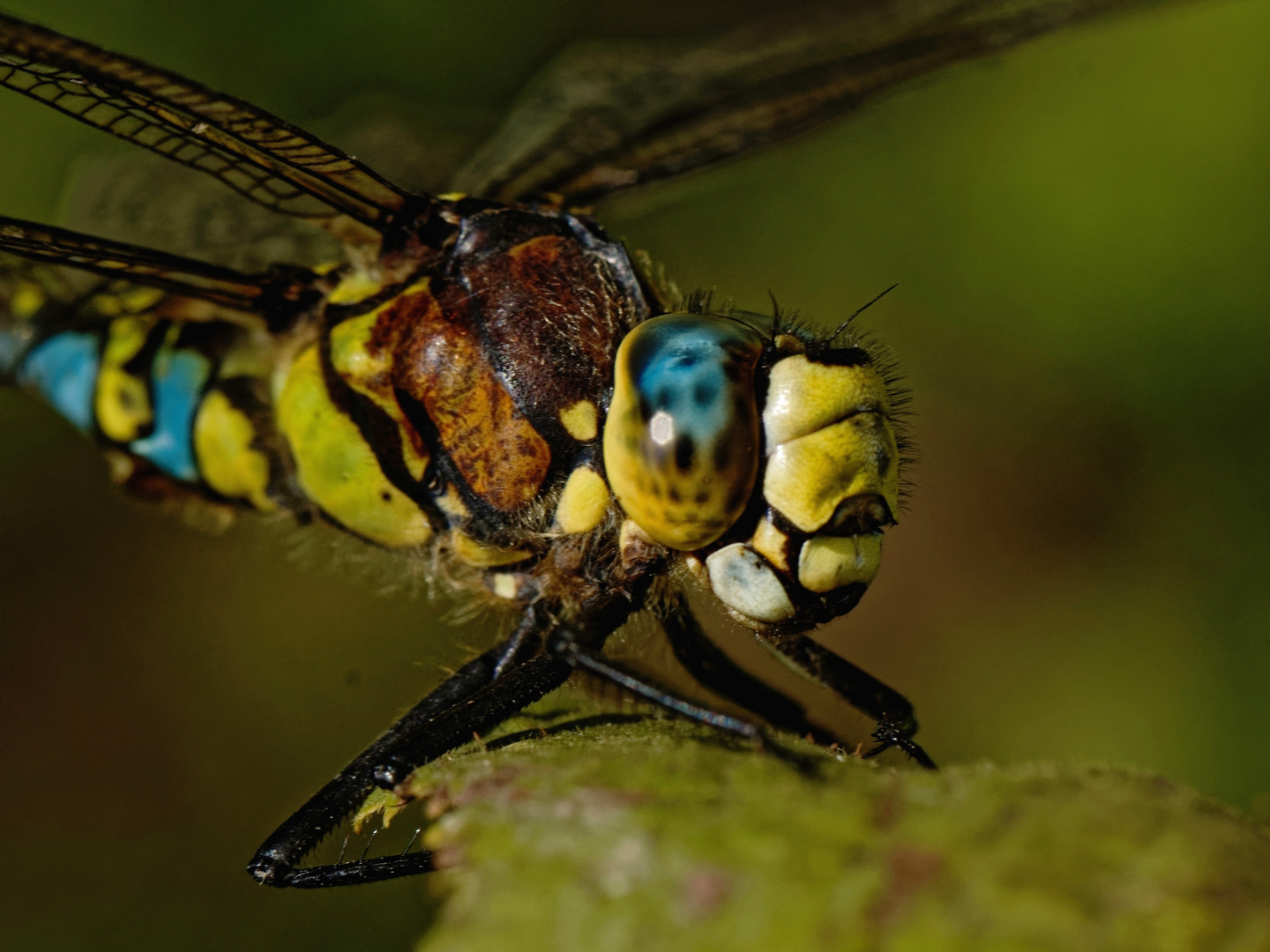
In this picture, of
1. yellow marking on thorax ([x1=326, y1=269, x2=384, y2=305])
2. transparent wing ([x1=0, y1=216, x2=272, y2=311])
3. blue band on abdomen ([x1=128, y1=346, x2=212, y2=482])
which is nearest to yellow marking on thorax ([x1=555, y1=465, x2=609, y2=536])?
yellow marking on thorax ([x1=326, y1=269, x2=384, y2=305])

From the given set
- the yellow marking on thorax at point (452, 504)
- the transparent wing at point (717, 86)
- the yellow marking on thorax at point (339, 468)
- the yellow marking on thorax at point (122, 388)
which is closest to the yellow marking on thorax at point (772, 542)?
the yellow marking on thorax at point (452, 504)

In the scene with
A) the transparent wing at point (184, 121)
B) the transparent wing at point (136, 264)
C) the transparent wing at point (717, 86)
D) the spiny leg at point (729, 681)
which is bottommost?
the spiny leg at point (729, 681)

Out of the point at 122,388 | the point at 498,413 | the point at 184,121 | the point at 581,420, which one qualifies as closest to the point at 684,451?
the point at 581,420

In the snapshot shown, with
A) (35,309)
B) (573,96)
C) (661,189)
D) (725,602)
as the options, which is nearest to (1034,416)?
(661,189)

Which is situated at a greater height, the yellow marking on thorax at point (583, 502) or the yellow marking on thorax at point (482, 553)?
the yellow marking on thorax at point (583, 502)

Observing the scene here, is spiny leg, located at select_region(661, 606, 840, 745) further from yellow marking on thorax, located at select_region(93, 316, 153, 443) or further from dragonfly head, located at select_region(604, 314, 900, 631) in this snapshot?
yellow marking on thorax, located at select_region(93, 316, 153, 443)

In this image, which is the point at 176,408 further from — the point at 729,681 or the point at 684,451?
the point at 684,451

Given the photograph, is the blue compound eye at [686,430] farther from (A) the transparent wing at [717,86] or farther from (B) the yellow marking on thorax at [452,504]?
(A) the transparent wing at [717,86]
